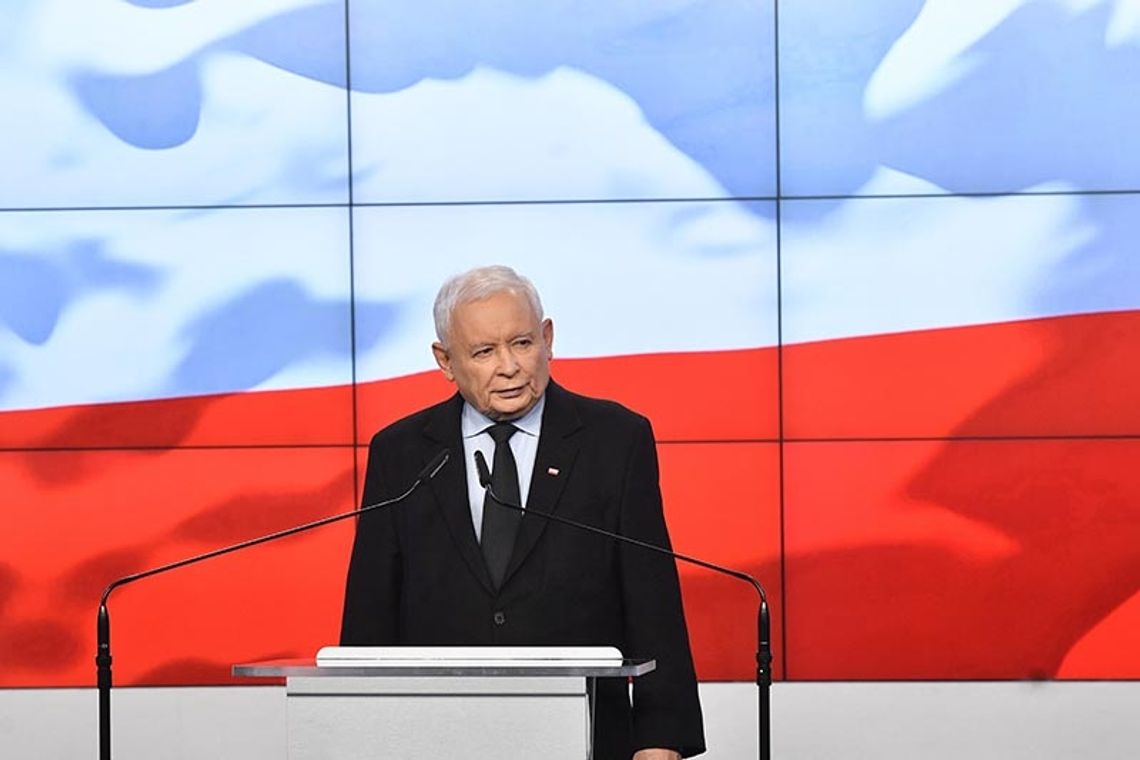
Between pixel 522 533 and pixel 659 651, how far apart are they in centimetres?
31

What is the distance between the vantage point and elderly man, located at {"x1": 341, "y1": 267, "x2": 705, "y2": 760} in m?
3.09

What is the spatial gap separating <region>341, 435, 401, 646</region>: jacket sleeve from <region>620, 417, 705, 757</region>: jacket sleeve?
409mm

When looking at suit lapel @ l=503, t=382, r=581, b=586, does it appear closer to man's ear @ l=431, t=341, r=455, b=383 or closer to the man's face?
the man's face

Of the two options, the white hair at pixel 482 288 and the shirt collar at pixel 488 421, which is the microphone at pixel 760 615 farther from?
the white hair at pixel 482 288

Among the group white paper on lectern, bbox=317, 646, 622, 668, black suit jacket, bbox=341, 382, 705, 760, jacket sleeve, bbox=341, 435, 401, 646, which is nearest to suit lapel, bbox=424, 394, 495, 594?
black suit jacket, bbox=341, 382, 705, 760

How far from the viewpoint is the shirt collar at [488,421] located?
127 inches

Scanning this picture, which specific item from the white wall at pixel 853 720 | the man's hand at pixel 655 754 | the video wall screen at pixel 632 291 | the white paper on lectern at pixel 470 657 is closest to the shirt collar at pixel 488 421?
the man's hand at pixel 655 754

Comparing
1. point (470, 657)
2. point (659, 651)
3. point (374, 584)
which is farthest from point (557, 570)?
point (470, 657)

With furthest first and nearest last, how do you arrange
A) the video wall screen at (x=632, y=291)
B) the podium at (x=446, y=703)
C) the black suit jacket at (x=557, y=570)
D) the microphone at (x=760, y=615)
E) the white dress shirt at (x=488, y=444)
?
the video wall screen at (x=632, y=291) → the white dress shirt at (x=488, y=444) → the black suit jacket at (x=557, y=570) → the microphone at (x=760, y=615) → the podium at (x=446, y=703)

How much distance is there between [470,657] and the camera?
8.30 feet

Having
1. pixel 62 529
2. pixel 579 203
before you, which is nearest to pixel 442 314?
pixel 579 203

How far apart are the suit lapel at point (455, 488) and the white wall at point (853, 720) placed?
2.06m

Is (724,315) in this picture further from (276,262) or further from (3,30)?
(3,30)

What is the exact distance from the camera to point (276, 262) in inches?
200
